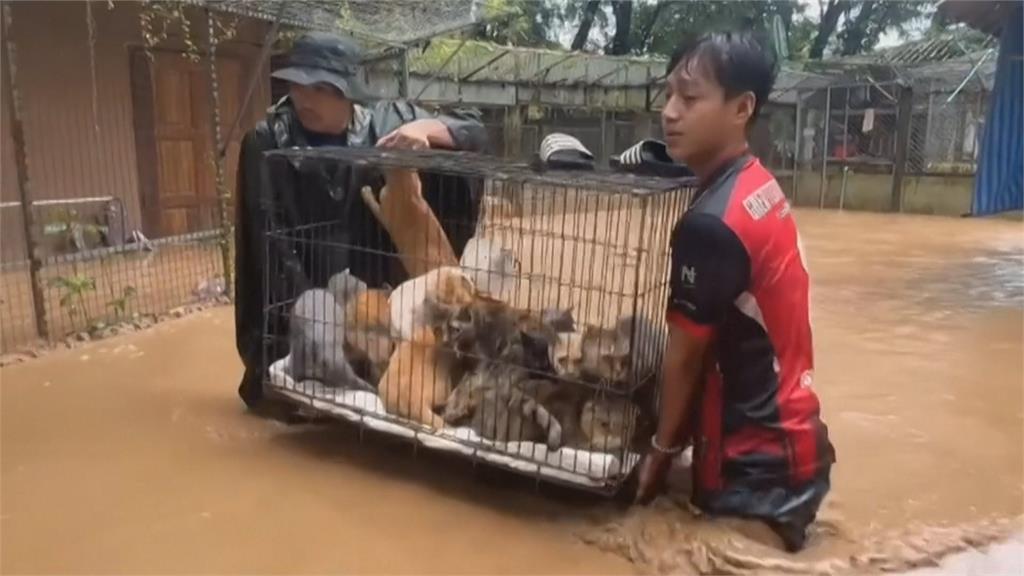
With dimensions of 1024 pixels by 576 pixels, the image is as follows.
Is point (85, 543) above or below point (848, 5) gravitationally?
below

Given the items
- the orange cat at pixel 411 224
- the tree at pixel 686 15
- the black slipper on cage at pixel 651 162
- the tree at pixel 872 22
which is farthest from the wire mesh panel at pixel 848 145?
the orange cat at pixel 411 224

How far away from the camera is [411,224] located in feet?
9.38

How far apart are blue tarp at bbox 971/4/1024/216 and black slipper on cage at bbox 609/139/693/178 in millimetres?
5191

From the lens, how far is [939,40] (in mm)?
12438

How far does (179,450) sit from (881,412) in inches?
105

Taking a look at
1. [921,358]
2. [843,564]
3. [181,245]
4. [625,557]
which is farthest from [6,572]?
[181,245]

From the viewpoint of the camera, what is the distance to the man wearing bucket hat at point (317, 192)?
9.40 feet

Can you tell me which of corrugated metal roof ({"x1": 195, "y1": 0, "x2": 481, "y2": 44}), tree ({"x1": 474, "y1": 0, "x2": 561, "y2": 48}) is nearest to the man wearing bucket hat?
corrugated metal roof ({"x1": 195, "y1": 0, "x2": 481, "y2": 44})

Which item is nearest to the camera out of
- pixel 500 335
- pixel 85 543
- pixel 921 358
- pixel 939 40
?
pixel 85 543

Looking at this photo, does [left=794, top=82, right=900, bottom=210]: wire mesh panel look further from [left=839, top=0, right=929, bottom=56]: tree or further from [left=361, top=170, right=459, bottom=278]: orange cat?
[left=361, top=170, right=459, bottom=278]: orange cat

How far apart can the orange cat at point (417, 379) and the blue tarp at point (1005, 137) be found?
581 cm

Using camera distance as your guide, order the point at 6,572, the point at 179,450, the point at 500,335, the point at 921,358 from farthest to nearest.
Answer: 1. the point at 921,358
2. the point at 179,450
3. the point at 500,335
4. the point at 6,572

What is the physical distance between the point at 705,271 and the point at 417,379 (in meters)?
1.01

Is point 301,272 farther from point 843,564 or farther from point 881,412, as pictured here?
point 881,412
